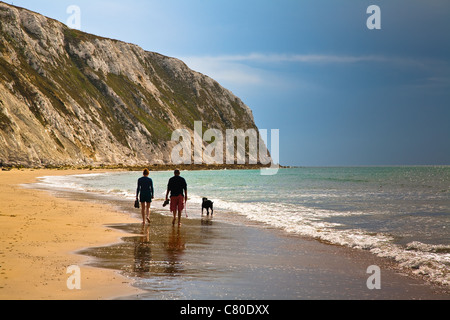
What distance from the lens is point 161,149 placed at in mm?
152625

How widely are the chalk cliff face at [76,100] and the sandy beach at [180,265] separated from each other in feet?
251

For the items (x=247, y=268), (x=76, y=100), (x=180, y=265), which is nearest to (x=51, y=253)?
(x=180, y=265)

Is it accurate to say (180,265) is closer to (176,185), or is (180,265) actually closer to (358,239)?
(358,239)

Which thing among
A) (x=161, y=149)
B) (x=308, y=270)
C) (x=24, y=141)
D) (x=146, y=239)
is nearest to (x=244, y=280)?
(x=308, y=270)

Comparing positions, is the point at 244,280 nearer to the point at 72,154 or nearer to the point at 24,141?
A: the point at 24,141

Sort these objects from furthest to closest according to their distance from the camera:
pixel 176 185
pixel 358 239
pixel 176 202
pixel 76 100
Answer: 1. pixel 76 100
2. pixel 176 202
3. pixel 176 185
4. pixel 358 239

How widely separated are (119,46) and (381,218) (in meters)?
170

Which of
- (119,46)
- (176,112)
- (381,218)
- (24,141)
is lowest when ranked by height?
(381,218)

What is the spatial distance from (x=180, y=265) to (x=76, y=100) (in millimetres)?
122998

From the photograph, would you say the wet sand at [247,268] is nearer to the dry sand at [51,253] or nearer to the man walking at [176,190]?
the dry sand at [51,253]

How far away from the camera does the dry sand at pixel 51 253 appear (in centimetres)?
675

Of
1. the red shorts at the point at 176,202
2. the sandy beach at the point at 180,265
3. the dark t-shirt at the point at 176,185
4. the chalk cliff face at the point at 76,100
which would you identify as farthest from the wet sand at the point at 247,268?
the chalk cliff face at the point at 76,100

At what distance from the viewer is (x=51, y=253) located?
9812 millimetres
